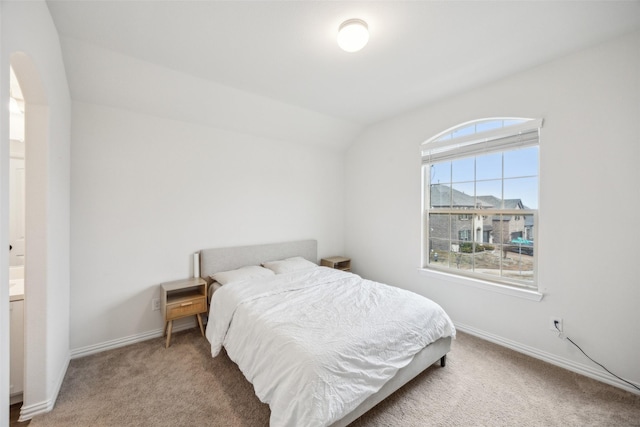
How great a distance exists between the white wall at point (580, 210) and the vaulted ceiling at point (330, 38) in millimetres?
213

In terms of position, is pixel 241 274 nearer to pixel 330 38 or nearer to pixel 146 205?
pixel 146 205

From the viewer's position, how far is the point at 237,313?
84.7 inches

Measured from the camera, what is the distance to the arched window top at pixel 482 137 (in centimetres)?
244

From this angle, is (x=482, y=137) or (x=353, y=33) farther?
(x=482, y=137)

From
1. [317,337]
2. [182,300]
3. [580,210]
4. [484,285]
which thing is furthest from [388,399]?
[580,210]

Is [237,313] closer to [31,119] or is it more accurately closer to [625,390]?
[31,119]

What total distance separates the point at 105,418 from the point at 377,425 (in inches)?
70.3

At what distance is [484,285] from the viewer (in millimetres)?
2701

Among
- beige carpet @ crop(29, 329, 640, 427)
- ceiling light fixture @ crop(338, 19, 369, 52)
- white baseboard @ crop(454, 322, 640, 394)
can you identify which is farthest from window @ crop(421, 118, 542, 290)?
ceiling light fixture @ crop(338, 19, 369, 52)

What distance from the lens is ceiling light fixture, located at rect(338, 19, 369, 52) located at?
68.4 inches

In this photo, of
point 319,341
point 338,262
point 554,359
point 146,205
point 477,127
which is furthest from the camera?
point 338,262

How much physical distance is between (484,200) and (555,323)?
50.5 inches

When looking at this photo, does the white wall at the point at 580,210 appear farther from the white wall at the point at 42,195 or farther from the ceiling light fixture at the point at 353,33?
the white wall at the point at 42,195

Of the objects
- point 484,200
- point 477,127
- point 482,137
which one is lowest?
point 484,200
